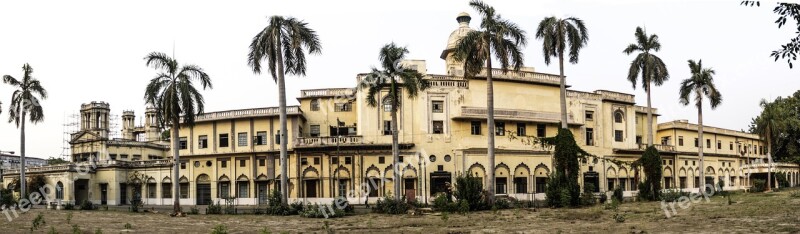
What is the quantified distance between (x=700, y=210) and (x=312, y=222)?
20.0 meters

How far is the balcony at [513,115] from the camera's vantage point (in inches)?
1993

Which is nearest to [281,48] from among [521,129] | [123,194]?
[521,129]

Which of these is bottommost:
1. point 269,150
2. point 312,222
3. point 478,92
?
point 312,222

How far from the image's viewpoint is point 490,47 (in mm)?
39500

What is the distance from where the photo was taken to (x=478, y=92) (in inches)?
2040

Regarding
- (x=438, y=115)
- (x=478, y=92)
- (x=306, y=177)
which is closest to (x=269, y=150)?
(x=306, y=177)

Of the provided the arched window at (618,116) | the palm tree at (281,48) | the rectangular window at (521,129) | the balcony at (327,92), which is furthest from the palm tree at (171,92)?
the arched window at (618,116)

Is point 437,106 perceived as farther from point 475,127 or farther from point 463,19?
point 463,19

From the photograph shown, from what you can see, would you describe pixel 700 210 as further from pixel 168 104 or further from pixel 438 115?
pixel 168 104

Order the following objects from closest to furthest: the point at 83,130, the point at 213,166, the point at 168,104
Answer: the point at 168,104
the point at 213,166
the point at 83,130

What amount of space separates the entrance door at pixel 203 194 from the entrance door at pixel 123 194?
9524 mm

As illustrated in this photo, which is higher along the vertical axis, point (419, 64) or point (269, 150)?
point (419, 64)

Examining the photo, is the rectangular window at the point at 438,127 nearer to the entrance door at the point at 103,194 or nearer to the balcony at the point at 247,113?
the balcony at the point at 247,113

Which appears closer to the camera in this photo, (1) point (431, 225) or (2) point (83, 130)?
(1) point (431, 225)
